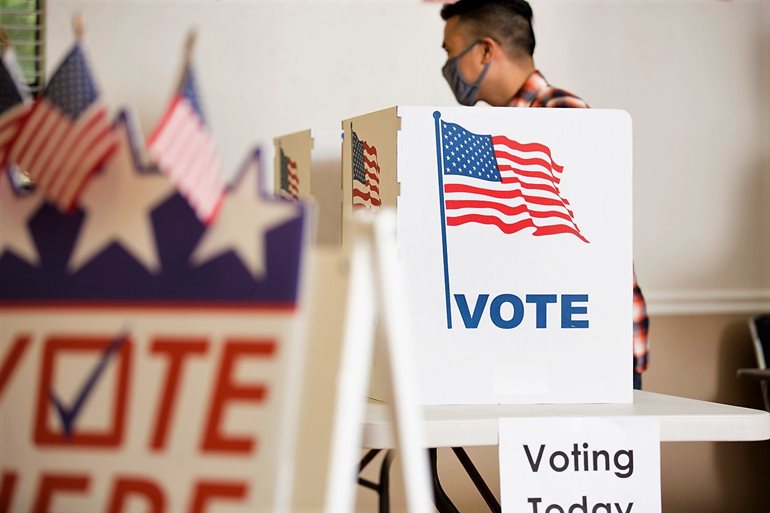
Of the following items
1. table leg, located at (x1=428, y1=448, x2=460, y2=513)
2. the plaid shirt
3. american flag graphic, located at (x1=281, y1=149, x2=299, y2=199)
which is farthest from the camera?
the plaid shirt

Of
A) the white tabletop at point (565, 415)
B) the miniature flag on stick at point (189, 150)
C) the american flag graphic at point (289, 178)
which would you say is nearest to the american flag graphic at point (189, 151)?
the miniature flag on stick at point (189, 150)

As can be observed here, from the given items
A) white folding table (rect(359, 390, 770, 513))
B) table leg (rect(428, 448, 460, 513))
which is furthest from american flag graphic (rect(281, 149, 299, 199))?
white folding table (rect(359, 390, 770, 513))

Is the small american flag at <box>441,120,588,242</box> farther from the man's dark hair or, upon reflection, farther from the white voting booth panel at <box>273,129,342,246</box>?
the man's dark hair

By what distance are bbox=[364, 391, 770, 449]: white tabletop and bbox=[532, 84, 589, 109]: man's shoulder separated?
99 centimetres

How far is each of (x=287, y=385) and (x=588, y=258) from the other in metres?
0.80

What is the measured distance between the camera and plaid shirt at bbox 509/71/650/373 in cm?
226

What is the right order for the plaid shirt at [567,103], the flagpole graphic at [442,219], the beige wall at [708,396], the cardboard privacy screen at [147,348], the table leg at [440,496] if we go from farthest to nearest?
1. the beige wall at [708,396]
2. the plaid shirt at [567,103]
3. the table leg at [440,496]
4. the flagpole graphic at [442,219]
5. the cardboard privacy screen at [147,348]

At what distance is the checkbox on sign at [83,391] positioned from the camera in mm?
762

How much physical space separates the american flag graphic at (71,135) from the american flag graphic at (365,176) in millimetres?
738

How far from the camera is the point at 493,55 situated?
109 inches

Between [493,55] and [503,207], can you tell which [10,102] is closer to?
[503,207]


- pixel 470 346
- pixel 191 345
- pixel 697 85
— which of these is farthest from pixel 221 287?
pixel 697 85

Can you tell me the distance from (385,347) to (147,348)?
0.63 feet

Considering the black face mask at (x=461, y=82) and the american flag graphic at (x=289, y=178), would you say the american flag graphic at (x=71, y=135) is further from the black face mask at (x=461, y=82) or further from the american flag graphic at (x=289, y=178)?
the black face mask at (x=461, y=82)
